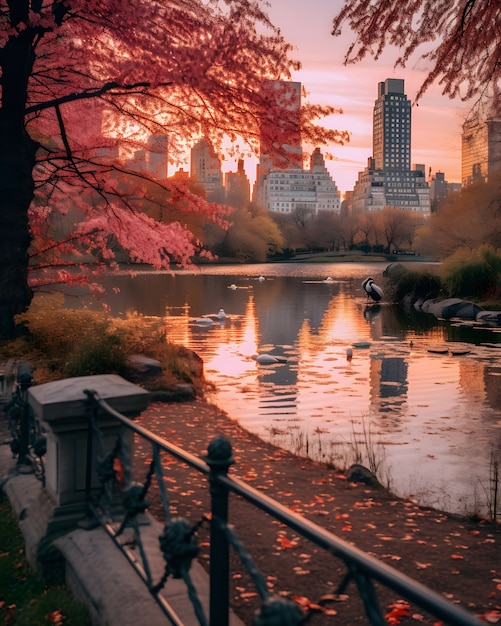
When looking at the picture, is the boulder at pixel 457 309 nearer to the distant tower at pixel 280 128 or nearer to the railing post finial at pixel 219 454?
the distant tower at pixel 280 128

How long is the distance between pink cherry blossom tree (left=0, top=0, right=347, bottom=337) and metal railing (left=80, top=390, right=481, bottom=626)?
8.08 metres

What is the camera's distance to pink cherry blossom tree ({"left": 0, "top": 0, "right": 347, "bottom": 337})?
11.6 metres

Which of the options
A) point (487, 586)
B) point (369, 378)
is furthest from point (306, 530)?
point (369, 378)

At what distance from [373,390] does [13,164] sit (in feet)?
27.9

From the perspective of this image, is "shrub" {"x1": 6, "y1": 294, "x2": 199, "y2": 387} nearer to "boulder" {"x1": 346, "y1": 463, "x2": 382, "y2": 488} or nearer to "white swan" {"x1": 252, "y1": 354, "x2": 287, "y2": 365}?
"white swan" {"x1": 252, "y1": 354, "x2": 287, "y2": 365}

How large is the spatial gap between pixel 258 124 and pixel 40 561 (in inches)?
361

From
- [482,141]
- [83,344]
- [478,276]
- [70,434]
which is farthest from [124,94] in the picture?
[478,276]

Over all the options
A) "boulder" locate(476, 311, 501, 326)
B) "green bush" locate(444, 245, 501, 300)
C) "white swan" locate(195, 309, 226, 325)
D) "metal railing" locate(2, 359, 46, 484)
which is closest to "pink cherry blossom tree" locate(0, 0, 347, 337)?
"metal railing" locate(2, 359, 46, 484)

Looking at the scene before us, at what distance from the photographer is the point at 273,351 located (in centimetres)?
2041

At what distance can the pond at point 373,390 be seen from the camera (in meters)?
9.48

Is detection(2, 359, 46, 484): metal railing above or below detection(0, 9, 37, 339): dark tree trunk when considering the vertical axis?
below

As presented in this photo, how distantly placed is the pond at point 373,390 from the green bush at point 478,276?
17.0 ft

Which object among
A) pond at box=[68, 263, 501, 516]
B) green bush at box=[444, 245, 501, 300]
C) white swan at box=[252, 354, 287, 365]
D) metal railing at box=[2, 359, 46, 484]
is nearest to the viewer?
metal railing at box=[2, 359, 46, 484]

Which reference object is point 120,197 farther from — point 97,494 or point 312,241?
point 312,241
